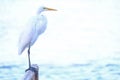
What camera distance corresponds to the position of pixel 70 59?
7.28ft

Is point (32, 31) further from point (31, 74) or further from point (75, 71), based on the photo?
point (31, 74)

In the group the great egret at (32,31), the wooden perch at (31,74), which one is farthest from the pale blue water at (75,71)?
the wooden perch at (31,74)

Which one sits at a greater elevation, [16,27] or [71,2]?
[71,2]

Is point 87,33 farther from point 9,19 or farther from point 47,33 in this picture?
point 9,19

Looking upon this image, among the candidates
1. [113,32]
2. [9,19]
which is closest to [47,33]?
[9,19]

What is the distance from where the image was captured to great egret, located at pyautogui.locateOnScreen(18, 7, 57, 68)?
2086 mm

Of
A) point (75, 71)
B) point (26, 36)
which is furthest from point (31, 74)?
point (75, 71)

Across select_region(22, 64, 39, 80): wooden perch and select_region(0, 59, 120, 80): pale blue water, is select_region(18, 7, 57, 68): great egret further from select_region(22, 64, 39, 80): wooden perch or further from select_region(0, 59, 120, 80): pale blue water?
select_region(22, 64, 39, 80): wooden perch

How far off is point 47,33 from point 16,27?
0.64 feet

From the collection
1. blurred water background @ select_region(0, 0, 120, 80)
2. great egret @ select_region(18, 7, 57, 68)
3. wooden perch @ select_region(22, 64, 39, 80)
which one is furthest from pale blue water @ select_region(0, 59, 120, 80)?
wooden perch @ select_region(22, 64, 39, 80)

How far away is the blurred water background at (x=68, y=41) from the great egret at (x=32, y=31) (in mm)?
49

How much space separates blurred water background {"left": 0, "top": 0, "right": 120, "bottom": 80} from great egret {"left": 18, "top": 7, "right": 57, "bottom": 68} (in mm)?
49

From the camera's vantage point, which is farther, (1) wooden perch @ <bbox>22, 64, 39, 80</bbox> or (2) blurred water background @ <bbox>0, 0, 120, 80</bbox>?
(2) blurred water background @ <bbox>0, 0, 120, 80</bbox>

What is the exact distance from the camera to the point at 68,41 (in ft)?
7.34
